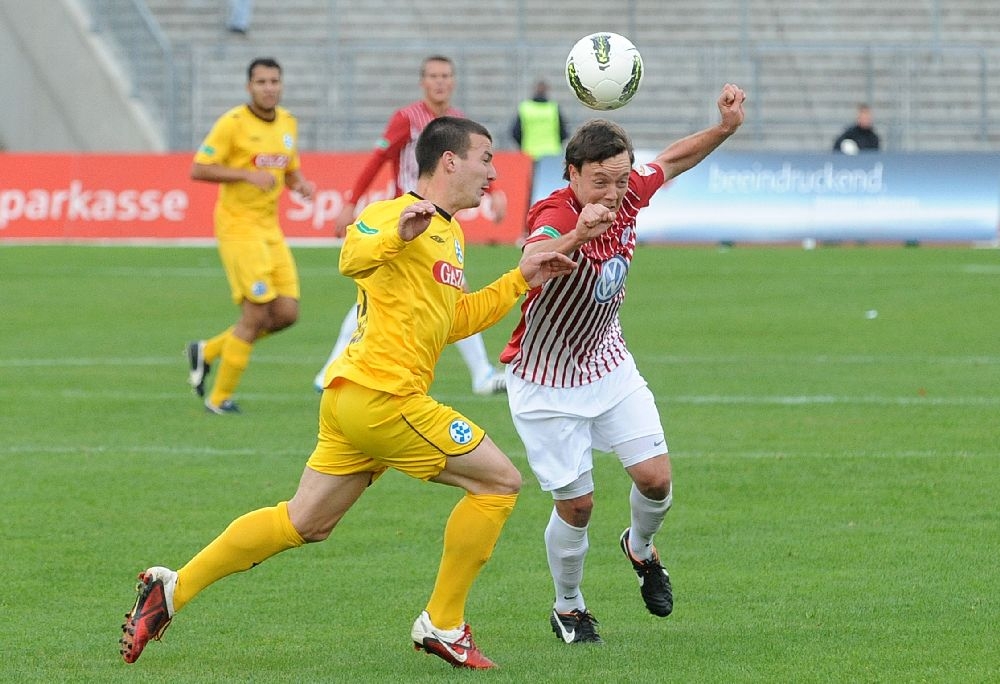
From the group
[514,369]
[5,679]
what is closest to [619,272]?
[514,369]

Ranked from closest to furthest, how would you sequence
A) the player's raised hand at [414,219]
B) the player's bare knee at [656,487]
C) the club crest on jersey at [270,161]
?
the player's raised hand at [414,219], the player's bare knee at [656,487], the club crest on jersey at [270,161]

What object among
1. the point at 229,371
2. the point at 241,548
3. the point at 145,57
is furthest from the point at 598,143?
the point at 145,57

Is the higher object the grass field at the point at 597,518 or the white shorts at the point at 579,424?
the white shorts at the point at 579,424

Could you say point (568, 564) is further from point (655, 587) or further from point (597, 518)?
point (597, 518)

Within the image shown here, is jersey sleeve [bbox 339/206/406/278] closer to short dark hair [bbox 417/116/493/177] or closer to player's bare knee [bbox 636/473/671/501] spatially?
short dark hair [bbox 417/116/493/177]

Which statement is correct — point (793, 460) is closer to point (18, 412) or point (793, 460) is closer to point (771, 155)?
point (18, 412)

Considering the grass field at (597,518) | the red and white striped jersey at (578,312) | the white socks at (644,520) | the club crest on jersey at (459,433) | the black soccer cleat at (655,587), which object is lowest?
the grass field at (597,518)

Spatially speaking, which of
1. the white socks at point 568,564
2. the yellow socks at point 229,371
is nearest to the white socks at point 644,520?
the white socks at point 568,564

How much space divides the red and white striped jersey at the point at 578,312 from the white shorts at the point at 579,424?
0.05m

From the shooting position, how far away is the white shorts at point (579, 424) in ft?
21.9

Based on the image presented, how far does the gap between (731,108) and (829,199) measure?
17.9m

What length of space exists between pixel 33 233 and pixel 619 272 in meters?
20.9

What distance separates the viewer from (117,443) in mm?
10930

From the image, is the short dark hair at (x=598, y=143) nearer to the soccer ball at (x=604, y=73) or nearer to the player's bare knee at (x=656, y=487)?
the soccer ball at (x=604, y=73)
